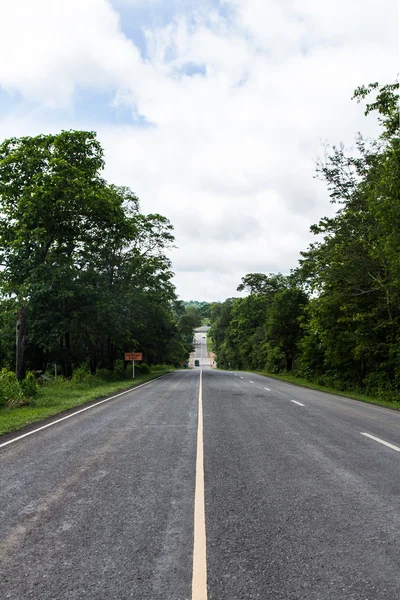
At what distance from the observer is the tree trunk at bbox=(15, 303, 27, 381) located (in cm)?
2202

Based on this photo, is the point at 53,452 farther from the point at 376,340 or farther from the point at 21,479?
the point at 376,340

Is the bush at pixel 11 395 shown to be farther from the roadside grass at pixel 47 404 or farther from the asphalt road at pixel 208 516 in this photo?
the asphalt road at pixel 208 516

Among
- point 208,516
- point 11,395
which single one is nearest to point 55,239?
point 11,395

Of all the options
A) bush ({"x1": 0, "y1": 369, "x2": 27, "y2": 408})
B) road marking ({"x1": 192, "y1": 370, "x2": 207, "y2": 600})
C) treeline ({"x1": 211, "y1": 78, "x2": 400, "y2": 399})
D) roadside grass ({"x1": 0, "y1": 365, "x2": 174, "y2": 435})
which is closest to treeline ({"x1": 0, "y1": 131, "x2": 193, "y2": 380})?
roadside grass ({"x1": 0, "y1": 365, "x2": 174, "y2": 435})

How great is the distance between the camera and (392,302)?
66.2 feet

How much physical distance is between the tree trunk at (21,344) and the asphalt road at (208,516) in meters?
14.2

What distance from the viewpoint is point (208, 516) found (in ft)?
14.8

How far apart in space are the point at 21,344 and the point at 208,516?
66.8ft

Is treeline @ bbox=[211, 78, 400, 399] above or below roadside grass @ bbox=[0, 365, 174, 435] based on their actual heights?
above

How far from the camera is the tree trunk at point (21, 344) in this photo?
72.2 ft

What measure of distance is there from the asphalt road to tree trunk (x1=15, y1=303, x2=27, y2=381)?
1422cm

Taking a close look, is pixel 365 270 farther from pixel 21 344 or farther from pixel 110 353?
pixel 110 353

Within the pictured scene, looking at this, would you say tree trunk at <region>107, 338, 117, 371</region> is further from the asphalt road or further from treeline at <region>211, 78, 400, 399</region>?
the asphalt road

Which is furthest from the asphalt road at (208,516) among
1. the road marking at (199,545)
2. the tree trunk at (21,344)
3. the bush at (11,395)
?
the tree trunk at (21,344)
